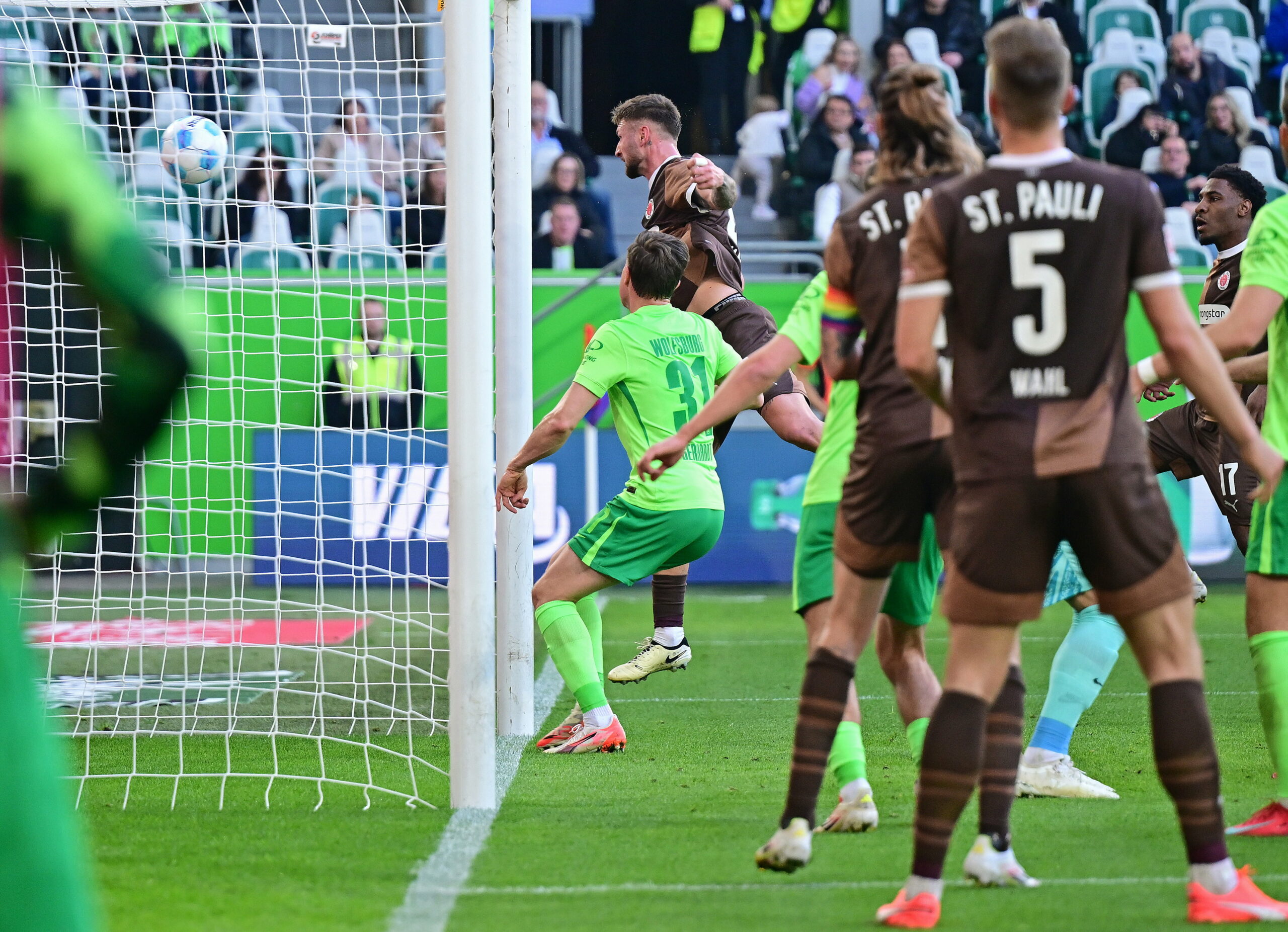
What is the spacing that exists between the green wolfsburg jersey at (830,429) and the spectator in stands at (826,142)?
10.9 metres

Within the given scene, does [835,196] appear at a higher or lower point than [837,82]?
lower

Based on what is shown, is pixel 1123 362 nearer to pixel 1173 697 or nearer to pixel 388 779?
pixel 1173 697

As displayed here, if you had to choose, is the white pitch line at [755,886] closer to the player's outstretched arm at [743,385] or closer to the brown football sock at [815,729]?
the brown football sock at [815,729]

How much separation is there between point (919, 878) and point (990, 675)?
19.0 inches

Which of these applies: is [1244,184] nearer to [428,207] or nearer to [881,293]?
[881,293]

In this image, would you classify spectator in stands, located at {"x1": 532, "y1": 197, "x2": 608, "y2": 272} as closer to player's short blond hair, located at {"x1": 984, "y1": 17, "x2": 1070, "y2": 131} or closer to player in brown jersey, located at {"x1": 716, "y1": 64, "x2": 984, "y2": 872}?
player in brown jersey, located at {"x1": 716, "y1": 64, "x2": 984, "y2": 872}

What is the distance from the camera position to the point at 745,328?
22.0ft

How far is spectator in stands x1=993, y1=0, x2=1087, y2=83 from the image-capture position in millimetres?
15586

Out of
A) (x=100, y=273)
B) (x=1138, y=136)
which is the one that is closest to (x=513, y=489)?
(x=100, y=273)

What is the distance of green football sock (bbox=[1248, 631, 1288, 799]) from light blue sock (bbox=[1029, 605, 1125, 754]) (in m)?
0.59

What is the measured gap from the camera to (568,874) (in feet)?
13.1

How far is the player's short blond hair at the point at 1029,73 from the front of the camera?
10.3 ft

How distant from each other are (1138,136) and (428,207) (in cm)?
1190

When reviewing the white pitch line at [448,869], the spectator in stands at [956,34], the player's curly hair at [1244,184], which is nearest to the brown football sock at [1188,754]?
the white pitch line at [448,869]
